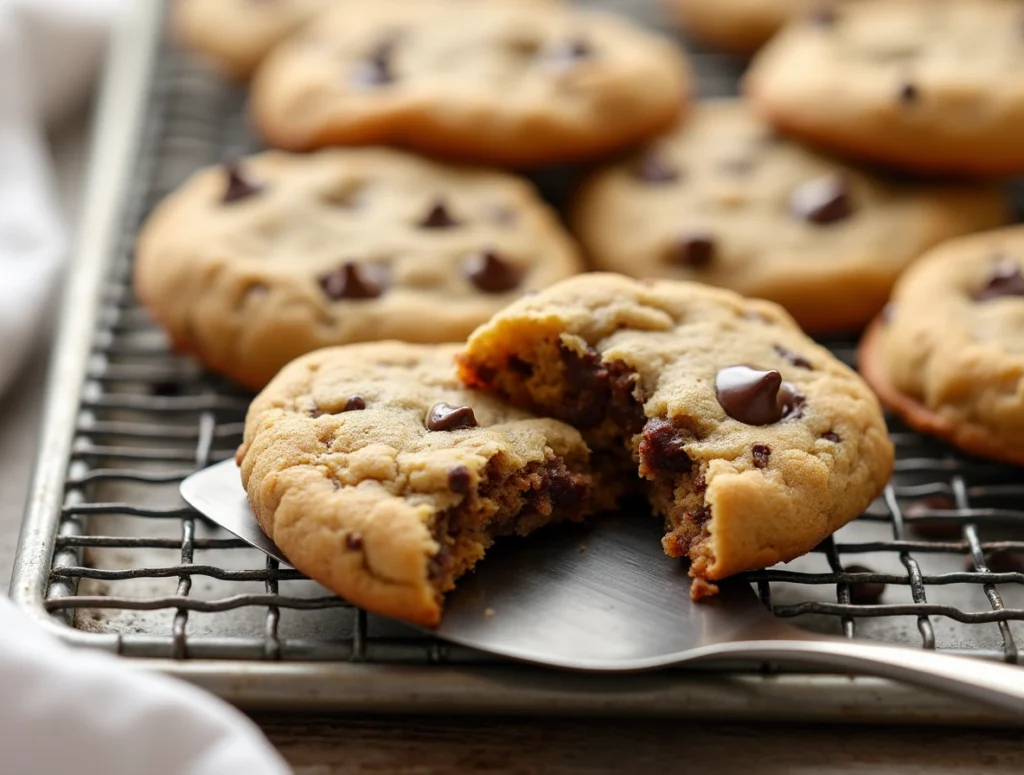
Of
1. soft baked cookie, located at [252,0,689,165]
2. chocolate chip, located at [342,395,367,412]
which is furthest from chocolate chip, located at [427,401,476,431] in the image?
soft baked cookie, located at [252,0,689,165]

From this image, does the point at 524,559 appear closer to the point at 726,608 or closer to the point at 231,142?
the point at 726,608

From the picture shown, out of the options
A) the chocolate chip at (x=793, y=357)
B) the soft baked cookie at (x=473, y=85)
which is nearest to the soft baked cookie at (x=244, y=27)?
the soft baked cookie at (x=473, y=85)

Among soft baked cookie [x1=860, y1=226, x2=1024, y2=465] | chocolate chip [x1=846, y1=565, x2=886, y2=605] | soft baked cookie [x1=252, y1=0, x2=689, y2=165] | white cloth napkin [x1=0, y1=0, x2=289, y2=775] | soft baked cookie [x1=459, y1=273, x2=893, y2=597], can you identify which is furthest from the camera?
soft baked cookie [x1=252, y1=0, x2=689, y2=165]

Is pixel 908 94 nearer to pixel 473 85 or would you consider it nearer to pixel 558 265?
pixel 558 265

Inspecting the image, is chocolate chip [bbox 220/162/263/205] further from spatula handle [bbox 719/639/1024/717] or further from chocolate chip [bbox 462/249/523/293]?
spatula handle [bbox 719/639/1024/717]

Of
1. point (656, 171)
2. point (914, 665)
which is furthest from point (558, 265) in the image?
point (914, 665)
